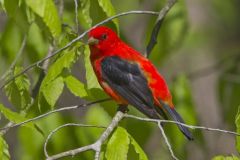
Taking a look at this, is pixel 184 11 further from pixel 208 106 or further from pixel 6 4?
pixel 208 106

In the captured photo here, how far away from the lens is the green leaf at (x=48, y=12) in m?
4.07

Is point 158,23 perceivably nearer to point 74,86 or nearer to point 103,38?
point 103,38

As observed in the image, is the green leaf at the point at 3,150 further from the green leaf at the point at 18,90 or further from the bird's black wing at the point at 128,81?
the bird's black wing at the point at 128,81

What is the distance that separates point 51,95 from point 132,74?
1.21 metres

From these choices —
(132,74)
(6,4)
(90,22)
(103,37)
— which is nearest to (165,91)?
(132,74)

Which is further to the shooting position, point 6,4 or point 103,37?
point 103,37

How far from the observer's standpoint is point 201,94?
31.6 ft

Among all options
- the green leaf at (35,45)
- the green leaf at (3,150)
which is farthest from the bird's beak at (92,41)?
the green leaf at (3,150)

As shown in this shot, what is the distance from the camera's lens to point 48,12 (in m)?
4.16

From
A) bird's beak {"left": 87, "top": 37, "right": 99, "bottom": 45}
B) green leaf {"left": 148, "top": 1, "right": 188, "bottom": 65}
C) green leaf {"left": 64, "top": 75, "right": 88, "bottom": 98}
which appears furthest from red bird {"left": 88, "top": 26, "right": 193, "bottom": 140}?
green leaf {"left": 64, "top": 75, "right": 88, "bottom": 98}

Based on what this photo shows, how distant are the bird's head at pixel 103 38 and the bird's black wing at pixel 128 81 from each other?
115 millimetres

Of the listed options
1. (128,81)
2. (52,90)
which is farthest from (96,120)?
(52,90)

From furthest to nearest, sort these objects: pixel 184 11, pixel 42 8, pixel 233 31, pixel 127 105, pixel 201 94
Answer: pixel 233 31 < pixel 201 94 < pixel 184 11 < pixel 127 105 < pixel 42 8

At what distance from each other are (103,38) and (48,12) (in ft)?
4.81
